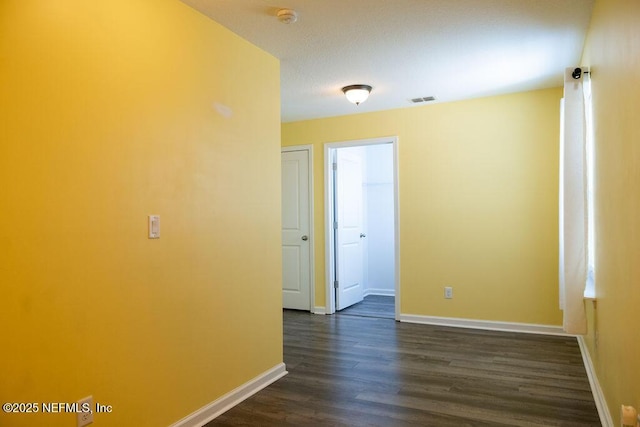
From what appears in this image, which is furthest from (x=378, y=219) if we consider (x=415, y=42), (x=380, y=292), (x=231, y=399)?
(x=231, y=399)

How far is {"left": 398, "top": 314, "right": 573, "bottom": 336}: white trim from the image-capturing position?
433 centimetres

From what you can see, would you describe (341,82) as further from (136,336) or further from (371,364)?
(136,336)

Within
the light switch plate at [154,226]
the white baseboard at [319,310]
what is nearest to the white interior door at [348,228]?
the white baseboard at [319,310]

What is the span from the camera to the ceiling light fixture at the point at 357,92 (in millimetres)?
4152

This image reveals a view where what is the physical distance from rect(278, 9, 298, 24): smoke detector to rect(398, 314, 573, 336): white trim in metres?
3.33

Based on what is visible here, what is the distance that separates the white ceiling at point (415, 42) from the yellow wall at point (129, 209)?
0.34 metres

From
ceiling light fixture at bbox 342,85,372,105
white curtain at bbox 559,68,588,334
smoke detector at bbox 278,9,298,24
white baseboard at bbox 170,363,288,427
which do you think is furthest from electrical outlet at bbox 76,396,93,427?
ceiling light fixture at bbox 342,85,372,105

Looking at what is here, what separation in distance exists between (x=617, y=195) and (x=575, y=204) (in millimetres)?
970

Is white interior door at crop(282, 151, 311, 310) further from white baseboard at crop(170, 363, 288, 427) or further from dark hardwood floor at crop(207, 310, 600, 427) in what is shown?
white baseboard at crop(170, 363, 288, 427)

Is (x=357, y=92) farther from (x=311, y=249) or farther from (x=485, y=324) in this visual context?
(x=485, y=324)

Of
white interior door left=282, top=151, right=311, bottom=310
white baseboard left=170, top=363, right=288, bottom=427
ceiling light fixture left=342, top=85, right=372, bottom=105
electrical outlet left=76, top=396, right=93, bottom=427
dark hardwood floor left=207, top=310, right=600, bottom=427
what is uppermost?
ceiling light fixture left=342, top=85, right=372, bottom=105

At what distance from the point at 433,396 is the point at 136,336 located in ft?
5.85

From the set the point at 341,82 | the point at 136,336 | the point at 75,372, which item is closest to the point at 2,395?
the point at 75,372

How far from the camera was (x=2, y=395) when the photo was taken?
1671 mm
